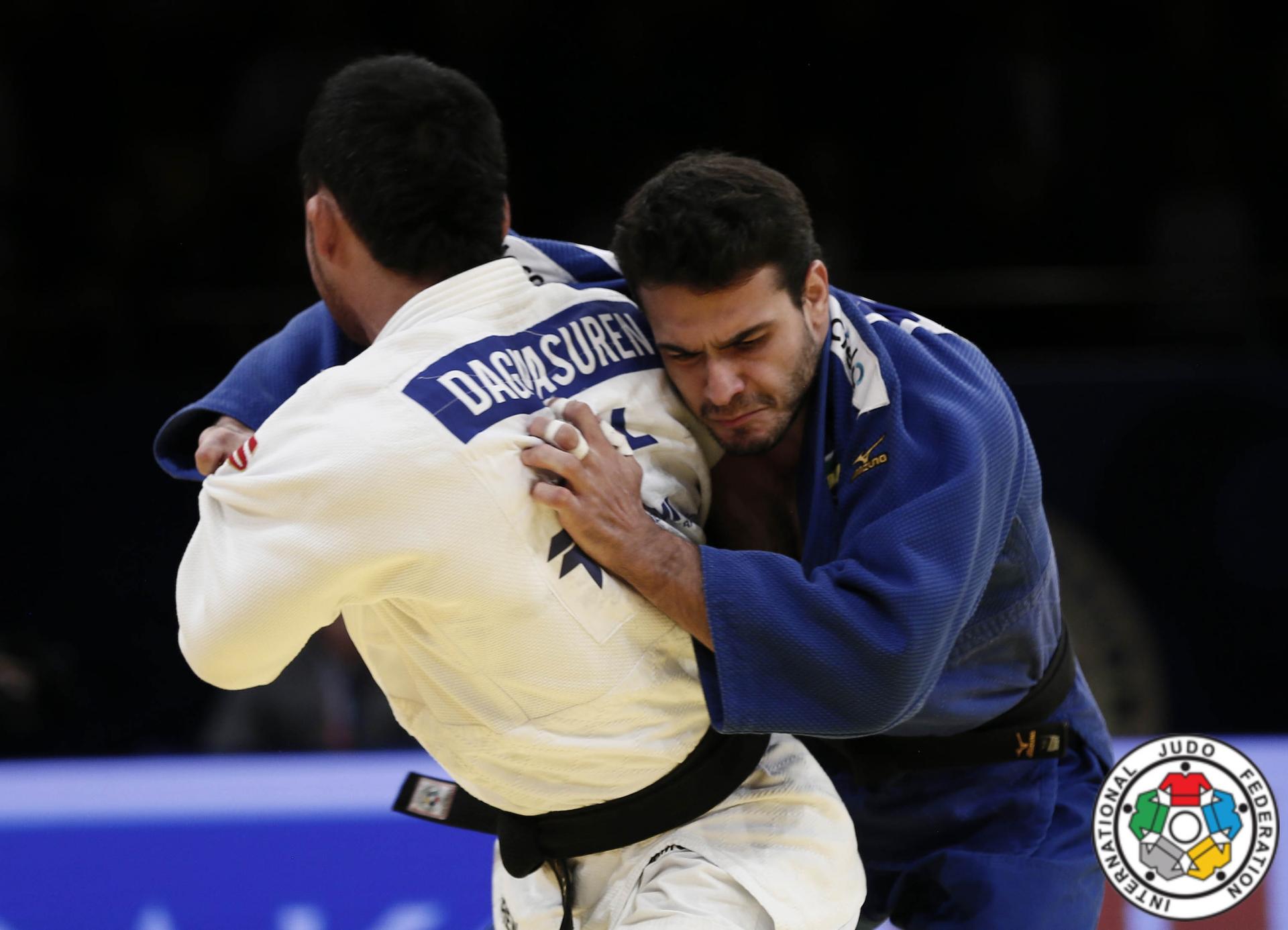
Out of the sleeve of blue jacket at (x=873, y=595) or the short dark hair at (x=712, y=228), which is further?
the short dark hair at (x=712, y=228)

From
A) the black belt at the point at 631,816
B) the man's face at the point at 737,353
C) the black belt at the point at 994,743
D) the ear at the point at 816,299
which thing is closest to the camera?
the black belt at the point at 631,816

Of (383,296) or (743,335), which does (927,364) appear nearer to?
(743,335)

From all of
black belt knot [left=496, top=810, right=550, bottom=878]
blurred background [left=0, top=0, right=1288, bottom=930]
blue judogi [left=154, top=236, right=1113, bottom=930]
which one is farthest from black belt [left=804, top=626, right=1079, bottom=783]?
blurred background [left=0, top=0, right=1288, bottom=930]

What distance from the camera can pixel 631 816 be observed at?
7.09 ft

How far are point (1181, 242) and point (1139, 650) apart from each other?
6.01ft

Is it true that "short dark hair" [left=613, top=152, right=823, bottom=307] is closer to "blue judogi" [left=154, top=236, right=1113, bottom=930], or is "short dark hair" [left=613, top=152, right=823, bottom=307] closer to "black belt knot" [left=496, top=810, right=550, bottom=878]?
"blue judogi" [left=154, top=236, right=1113, bottom=930]

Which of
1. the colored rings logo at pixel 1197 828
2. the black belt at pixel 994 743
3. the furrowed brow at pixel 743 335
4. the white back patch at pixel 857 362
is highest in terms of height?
the furrowed brow at pixel 743 335

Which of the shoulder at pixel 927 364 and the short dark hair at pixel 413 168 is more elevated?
the short dark hair at pixel 413 168

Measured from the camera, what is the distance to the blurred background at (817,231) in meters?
5.02

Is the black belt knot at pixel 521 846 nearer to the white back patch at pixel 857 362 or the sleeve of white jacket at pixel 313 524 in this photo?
the sleeve of white jacket at pixel 313 524

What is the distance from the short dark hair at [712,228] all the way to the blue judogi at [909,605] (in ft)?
0.60

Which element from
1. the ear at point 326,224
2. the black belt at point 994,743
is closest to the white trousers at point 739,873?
the black belt at point 994,743

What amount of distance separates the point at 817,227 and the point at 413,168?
394 centimetres

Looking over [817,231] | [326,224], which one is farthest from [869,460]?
[817,231]
